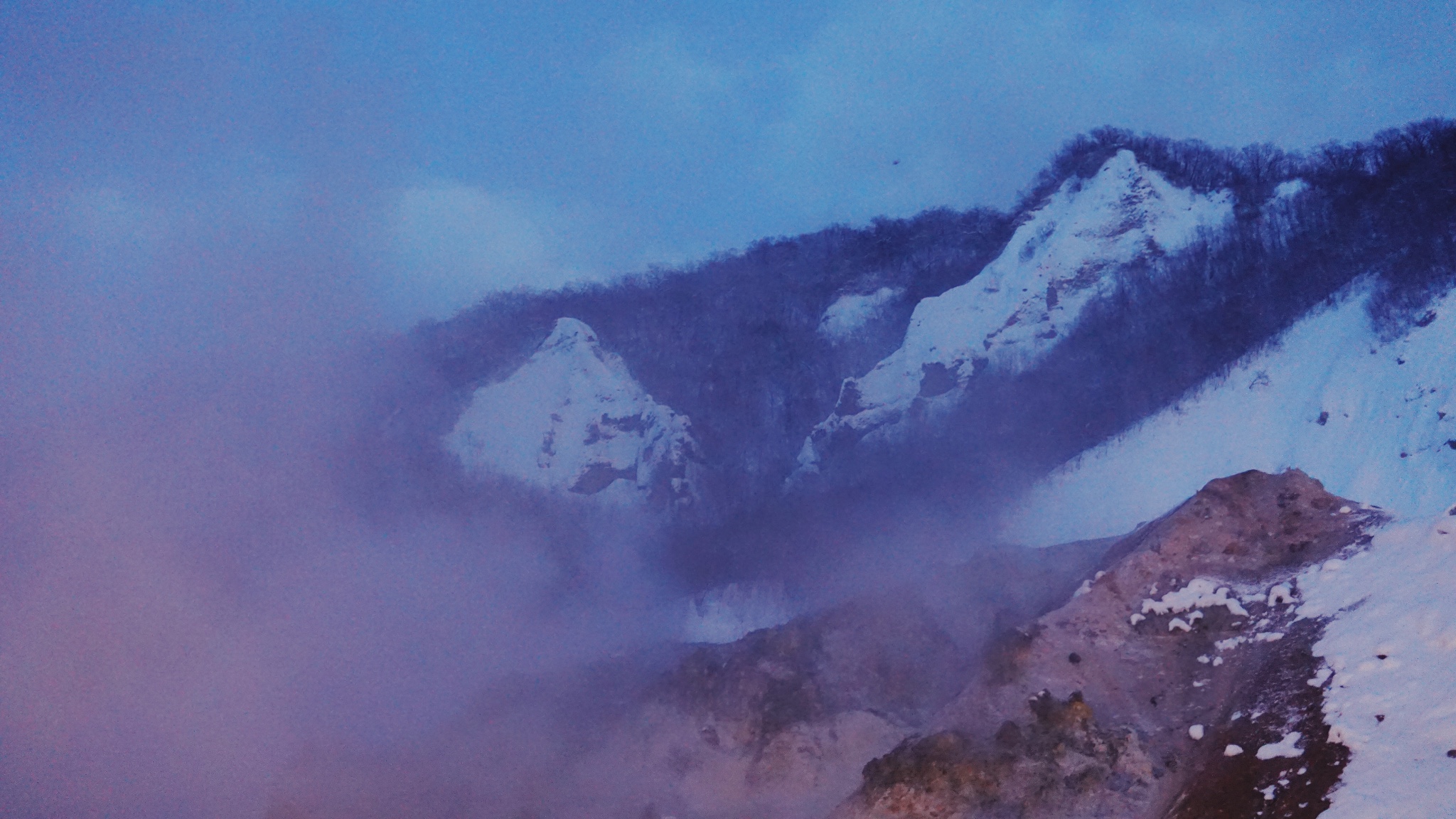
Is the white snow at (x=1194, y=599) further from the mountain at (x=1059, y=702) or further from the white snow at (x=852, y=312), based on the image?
the white snow at (x=852, y=312)

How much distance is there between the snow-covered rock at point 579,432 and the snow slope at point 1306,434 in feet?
148

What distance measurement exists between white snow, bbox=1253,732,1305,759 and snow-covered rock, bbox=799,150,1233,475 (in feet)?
225

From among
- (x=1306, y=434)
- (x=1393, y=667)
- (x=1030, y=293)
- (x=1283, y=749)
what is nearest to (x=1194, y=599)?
(x=1393, y=667)

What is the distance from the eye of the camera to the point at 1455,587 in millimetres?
19922

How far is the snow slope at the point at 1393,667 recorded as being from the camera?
15.6 metres

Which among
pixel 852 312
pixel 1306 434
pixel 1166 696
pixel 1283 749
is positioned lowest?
pixel 1283 749

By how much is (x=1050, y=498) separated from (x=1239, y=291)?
21005 millimetres

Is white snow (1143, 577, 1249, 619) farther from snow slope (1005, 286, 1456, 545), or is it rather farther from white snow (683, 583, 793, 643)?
white snow (683, 583, 793, 643)

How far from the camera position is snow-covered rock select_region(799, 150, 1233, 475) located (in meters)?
88.4

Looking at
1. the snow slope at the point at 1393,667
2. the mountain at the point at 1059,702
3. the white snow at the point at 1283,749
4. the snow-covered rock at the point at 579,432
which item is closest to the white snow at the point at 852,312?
the snow-covered rock at the point at 579,432

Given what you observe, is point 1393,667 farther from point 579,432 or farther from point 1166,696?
point 579,432

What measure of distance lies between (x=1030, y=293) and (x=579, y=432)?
45889 mm

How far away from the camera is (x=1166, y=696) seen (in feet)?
78.7

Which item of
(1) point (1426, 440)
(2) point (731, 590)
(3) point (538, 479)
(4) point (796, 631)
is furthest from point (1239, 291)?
(3) point (538, 479)
